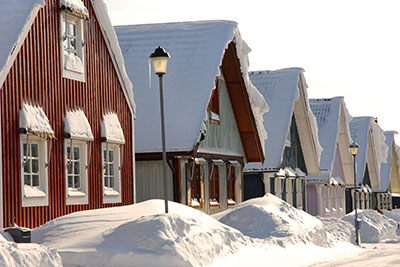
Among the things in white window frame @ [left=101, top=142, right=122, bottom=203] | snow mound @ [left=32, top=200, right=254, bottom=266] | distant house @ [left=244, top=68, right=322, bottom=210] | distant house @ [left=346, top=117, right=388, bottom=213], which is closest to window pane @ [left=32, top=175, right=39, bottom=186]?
snow mound @ [left=32, top=200, right=254, bottom=266]

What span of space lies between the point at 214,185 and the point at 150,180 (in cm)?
429

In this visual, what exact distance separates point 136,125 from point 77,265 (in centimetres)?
1231

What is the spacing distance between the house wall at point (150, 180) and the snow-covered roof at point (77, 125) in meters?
5.75

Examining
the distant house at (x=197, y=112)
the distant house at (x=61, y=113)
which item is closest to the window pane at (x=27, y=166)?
the distant house at (x=61, y=113)

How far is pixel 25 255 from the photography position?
1130cm

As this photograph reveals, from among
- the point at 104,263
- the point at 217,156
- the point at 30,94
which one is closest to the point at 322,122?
the point at 217,156

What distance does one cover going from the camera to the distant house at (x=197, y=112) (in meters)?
24.7

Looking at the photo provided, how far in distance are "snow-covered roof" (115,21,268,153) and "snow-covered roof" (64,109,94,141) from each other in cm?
572

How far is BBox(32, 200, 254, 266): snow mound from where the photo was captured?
1353 centimetres

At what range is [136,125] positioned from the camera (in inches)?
1005

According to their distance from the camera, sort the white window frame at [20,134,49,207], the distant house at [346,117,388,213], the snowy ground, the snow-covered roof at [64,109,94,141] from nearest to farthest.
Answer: the snowy ground
the white window frame at [20,134,49,207]
the snow-covered roof at [64,109,94,141]
the distant house at [346,117,388,213]

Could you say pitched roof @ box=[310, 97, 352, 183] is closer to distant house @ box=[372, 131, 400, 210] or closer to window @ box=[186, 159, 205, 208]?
distant house @ box=[372, 131, 400, 210]

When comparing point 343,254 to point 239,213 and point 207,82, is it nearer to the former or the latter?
point 239,213

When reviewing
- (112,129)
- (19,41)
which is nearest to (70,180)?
(112,129)
